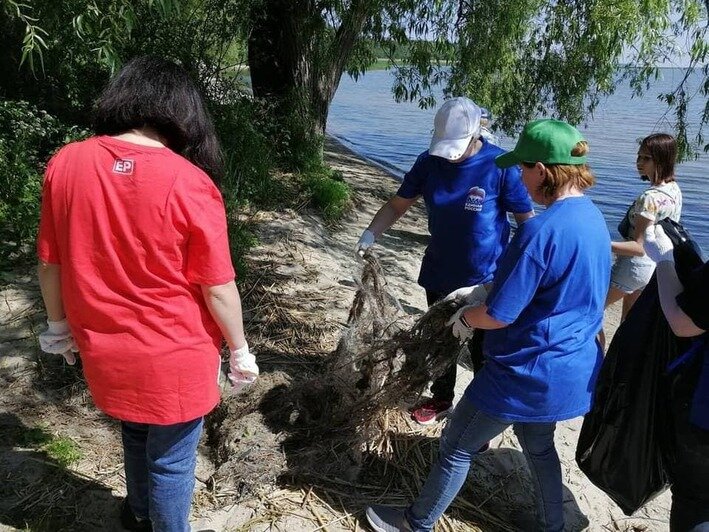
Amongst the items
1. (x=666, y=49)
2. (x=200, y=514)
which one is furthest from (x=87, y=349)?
(x=666, y=49)

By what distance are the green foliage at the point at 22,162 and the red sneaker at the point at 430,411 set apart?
3.09m

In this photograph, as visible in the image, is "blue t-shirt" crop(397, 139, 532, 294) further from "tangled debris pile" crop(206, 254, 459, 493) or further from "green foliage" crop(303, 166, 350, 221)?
"green foliage" crop(303, 166, 350, 221)

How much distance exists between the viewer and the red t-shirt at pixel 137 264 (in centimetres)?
177

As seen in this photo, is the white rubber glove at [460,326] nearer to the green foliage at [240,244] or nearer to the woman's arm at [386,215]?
the woman's arm at [386,215]

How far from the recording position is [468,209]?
2973 mm

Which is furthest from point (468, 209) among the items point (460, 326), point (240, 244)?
point (240, 244)

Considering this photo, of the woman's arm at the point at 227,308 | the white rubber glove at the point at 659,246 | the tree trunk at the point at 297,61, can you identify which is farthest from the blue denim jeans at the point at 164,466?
the tree trunk at the point at 297,61

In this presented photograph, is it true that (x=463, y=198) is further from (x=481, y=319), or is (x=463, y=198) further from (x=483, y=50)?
(x=483, y=50)

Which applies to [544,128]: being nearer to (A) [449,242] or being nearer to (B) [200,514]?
(A) [449,242]

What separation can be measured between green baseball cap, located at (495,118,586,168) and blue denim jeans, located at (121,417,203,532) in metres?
1.51

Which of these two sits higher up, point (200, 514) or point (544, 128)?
point (544, 128)

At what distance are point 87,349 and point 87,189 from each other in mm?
517

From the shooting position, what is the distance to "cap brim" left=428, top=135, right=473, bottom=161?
2.85 meters

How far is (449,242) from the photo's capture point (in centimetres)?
307
